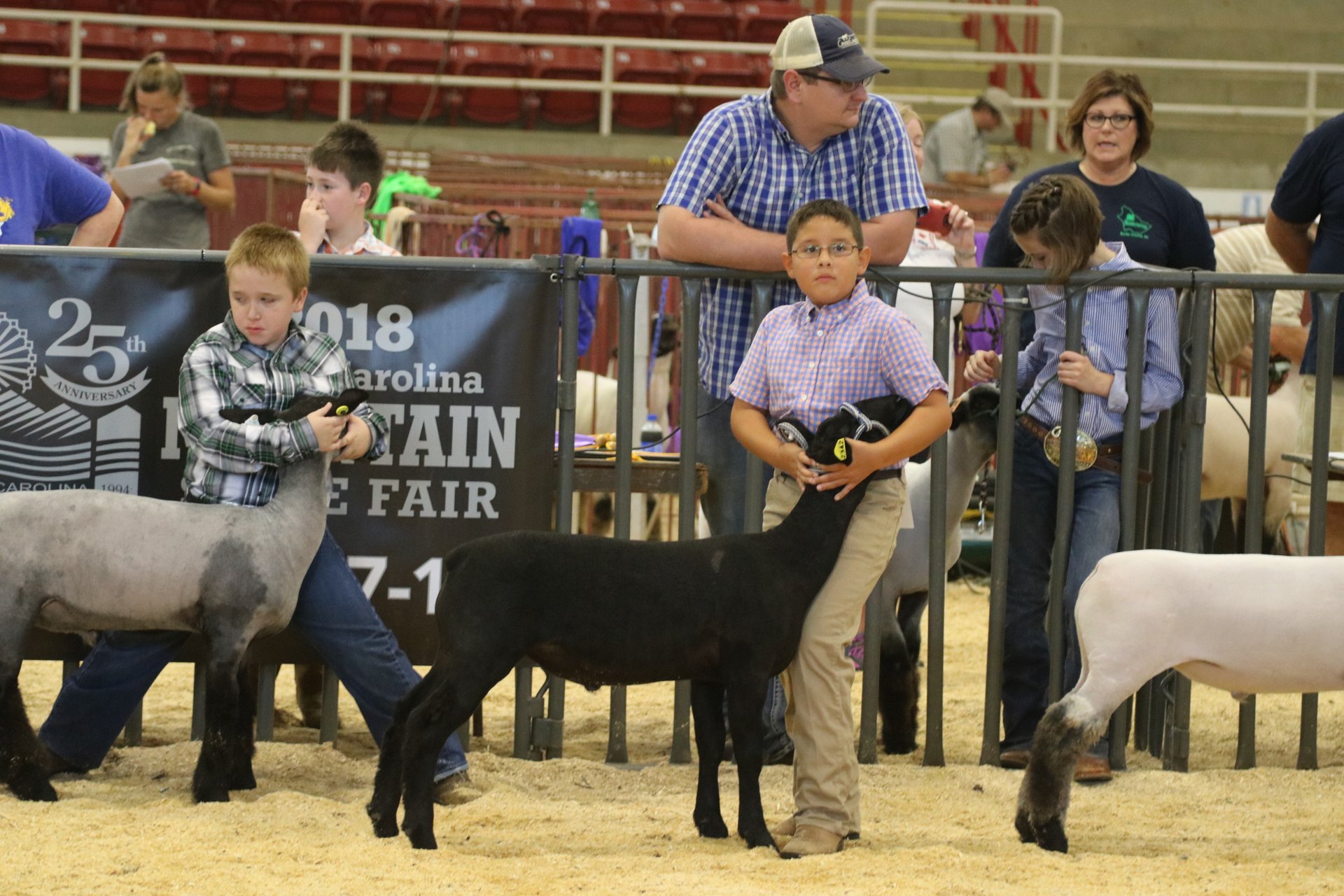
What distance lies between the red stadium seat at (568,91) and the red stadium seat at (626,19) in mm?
337

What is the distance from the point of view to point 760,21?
19.7 meters

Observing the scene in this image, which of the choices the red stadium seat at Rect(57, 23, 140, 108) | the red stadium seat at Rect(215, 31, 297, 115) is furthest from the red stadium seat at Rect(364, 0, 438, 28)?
the red stadium seat at Rect(57, 23, 140, 108)

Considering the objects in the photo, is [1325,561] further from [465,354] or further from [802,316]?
[465,354]

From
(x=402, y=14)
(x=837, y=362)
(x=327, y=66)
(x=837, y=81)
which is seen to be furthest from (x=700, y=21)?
(x=837, y=362)

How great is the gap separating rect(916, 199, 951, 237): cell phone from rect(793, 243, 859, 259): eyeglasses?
2.31 meters

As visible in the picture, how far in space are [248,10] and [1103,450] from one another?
16815 mm

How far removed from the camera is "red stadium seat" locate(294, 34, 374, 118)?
60.8ft

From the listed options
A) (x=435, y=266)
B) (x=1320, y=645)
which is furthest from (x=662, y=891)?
(x=435, y=266)

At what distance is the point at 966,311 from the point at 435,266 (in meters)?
2.42

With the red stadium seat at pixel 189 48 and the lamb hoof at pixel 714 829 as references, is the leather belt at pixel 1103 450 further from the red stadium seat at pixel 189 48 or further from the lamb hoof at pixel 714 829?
the red stadium seat at pixel 189 48

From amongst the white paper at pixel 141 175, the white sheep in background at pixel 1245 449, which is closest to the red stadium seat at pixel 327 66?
the white paper at pixel 141 175

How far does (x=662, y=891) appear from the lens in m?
3.58

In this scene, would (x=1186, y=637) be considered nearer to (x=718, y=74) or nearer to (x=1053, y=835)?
(x=1053, y=835)

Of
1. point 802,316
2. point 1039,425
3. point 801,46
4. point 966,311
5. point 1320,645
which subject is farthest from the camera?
point 966,311
